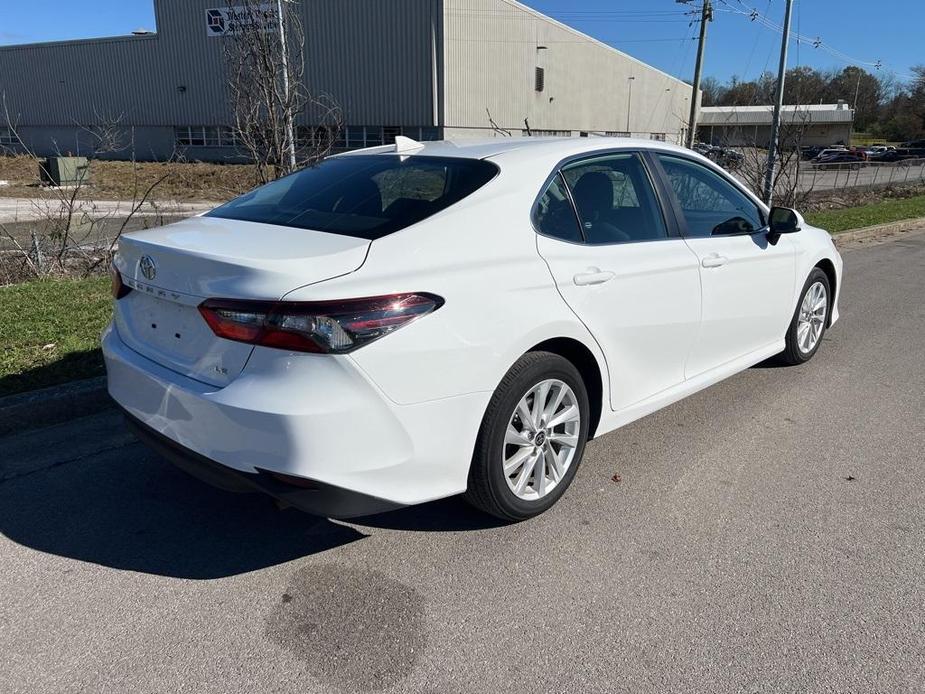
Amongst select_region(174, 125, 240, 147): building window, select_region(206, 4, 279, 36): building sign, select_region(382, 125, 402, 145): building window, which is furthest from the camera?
select_region(174, 125, 240, 147): building window

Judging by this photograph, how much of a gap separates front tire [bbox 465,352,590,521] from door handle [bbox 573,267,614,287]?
36 centimetres

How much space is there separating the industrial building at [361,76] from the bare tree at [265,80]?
22.5 m

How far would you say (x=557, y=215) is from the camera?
3510 mm

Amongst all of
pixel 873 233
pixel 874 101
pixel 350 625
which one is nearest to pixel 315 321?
Answer: pixel 350 625

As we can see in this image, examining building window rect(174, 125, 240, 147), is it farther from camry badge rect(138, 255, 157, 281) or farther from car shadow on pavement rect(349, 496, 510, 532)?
car shadow on pavement rect(349, 496, 510, 532)

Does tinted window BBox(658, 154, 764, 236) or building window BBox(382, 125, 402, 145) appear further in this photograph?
building window BBox(382, 125, 402, 145)

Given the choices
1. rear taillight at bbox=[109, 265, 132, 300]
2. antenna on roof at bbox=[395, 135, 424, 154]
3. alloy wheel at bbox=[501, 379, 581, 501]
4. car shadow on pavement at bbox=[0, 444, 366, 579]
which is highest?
antenna on roof at bbox=[395, 135, 424, 154]

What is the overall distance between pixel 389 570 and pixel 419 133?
124 ft

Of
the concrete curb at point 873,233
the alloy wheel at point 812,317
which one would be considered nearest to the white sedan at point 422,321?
the alloy wheel at point 812,317

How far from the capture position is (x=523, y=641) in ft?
8.73

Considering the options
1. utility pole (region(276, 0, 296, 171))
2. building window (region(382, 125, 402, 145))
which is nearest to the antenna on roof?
utility pole (region(276, 0, 296, 171))

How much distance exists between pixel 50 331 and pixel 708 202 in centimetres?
482

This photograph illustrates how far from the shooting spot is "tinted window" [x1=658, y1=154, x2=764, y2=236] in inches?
170

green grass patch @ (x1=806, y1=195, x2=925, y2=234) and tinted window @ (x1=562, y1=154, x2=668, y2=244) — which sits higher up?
tinted window @ (x1=562, y1=154, x2=668, y2=244)
